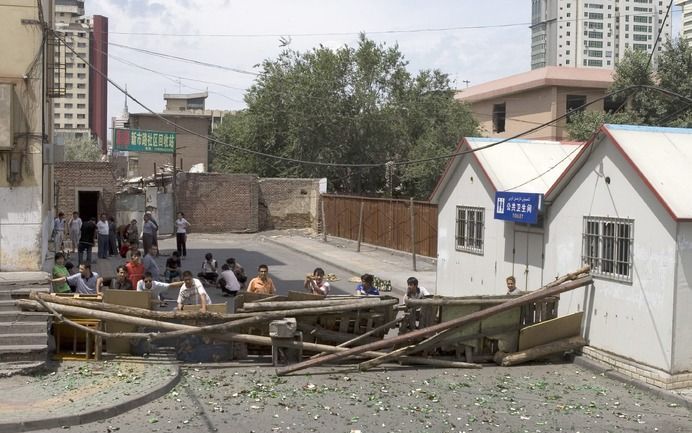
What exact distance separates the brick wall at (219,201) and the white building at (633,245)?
2967cm

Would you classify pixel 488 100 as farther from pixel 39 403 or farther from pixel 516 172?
pixel 39 403

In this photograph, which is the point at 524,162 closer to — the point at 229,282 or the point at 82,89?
the point at 229,282

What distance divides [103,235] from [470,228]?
13418mm

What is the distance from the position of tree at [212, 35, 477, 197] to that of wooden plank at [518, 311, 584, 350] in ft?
101

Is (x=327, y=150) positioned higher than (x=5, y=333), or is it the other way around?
(x=327, y=150)

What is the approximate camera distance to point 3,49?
15.0 meters

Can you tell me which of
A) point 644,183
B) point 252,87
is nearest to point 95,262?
point 644,183

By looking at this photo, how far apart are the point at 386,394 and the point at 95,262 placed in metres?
17.3

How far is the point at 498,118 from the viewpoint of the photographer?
58906mm

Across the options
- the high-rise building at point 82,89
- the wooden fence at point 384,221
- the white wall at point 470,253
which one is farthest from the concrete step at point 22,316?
the high-rise building at point 82,89

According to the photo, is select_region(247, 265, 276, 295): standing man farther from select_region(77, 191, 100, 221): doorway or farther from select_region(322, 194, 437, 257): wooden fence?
select_region(77, 191, 100, 221): doorway

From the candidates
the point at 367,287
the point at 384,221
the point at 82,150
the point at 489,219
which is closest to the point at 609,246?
the point at 367,287

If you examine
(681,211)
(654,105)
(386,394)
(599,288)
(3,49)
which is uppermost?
(654,105)

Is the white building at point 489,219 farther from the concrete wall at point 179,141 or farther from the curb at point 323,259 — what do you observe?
the concrete wall at point 179,141
